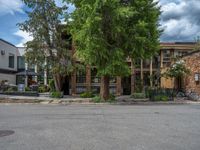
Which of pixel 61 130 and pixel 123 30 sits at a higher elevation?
pixel 123 30

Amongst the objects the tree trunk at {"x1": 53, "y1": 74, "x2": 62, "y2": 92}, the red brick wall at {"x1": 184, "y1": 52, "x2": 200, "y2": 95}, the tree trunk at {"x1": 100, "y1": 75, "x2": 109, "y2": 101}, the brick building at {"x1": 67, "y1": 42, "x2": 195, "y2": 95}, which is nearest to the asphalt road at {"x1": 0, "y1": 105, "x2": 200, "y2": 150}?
the tree trunk at {"x1": 100, "y1": 75, "x2": 109, "y2": 101}

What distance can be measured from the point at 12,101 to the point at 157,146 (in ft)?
59.4

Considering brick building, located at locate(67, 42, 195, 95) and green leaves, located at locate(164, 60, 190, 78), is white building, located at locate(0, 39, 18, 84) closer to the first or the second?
brick building, located at locate(67, 42, 195, 95)

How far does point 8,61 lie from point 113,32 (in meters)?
24.3

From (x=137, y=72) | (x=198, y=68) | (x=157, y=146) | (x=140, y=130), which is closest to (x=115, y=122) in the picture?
(x=140, y=130)

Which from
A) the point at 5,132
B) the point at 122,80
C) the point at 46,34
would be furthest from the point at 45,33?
the point at 5,132

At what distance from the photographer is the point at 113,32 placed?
22.1 metres

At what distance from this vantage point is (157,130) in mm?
9812

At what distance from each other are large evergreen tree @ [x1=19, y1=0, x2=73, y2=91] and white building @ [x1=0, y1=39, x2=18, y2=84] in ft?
41.3

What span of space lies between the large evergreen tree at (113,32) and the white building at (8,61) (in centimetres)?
1922

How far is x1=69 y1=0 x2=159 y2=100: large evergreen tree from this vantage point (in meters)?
21.5

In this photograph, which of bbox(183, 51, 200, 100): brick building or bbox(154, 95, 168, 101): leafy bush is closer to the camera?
bbox(154, 95, 168, 101): leafy bush

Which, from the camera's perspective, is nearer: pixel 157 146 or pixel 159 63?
pixel 157 146

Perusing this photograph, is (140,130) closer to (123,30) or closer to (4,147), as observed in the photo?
(4,147)
